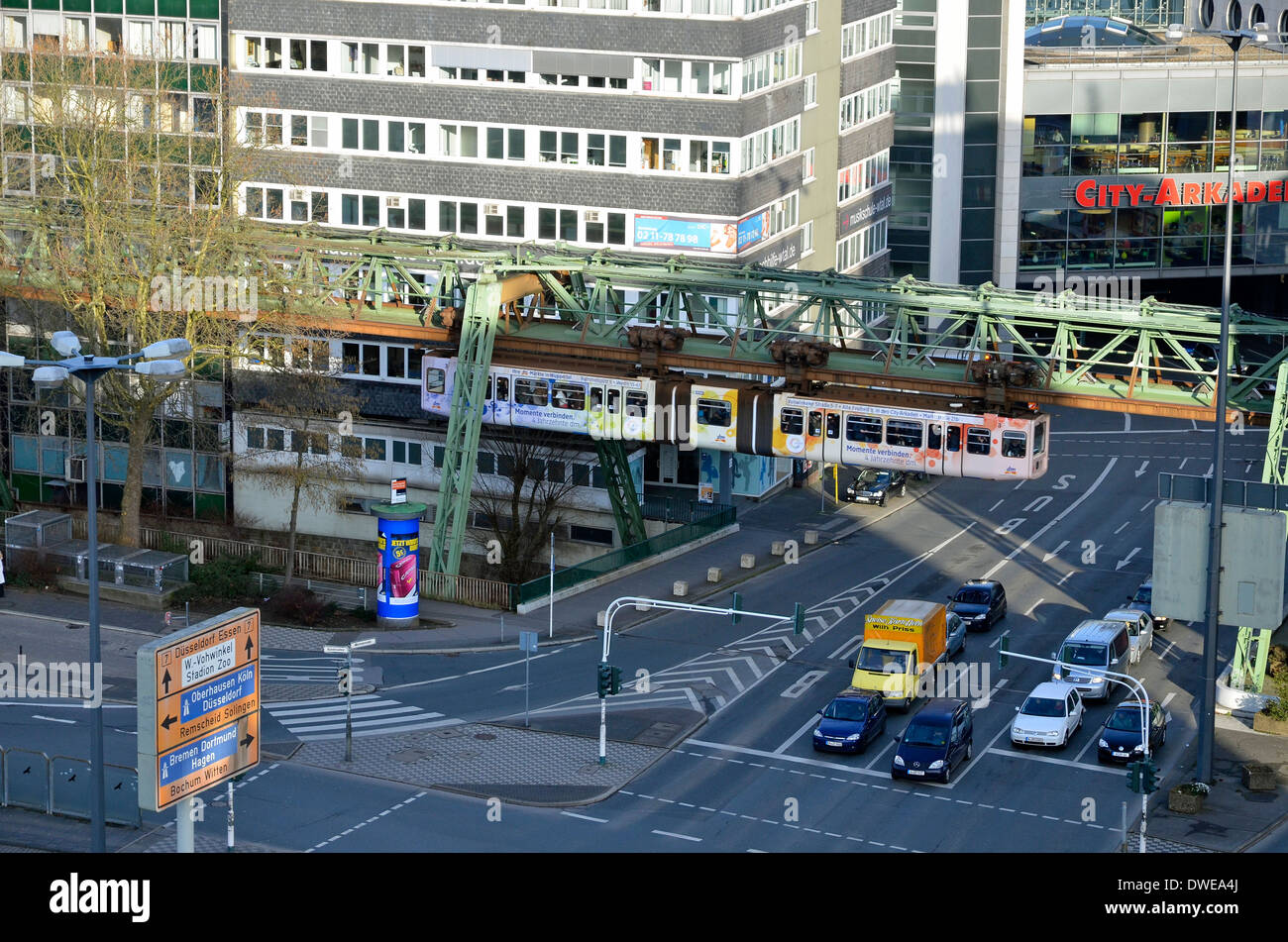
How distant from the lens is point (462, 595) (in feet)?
215

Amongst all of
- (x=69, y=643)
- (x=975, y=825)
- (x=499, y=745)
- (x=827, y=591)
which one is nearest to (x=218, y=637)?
(x=499, y=745)

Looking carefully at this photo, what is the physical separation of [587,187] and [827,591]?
19.2m

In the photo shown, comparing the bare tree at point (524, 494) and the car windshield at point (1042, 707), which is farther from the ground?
the bare tree at point (524, 494)

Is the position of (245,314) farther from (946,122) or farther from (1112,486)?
(946,122)

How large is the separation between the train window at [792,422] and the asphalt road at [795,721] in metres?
6.48

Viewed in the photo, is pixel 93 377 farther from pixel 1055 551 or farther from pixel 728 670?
pixel 1055 551

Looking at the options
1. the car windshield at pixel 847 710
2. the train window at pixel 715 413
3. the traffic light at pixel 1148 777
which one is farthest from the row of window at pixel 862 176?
the traffic light at pixel 1148 777

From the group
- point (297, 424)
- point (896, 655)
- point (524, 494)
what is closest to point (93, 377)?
point (896, 655)

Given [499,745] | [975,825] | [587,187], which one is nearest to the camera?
[975,825]

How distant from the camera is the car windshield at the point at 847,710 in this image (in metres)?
52.1

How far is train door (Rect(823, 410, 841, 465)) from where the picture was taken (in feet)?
200

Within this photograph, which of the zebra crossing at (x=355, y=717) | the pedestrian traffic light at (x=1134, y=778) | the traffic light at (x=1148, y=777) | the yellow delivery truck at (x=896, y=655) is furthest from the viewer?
A: the yellow delivery truck at (x=896, y=655)

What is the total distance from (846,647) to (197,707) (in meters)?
27.4

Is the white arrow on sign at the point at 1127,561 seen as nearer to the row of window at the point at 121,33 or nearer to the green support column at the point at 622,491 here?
the green support column at the point at 622,491
